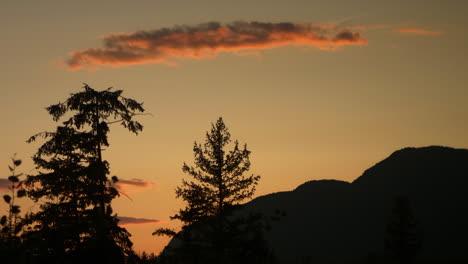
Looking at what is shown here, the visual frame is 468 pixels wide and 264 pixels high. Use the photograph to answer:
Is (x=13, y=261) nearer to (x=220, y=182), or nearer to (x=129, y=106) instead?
(x=129, y=106)

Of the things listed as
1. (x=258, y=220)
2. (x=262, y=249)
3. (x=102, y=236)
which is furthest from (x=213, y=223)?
(x=102, y=236)

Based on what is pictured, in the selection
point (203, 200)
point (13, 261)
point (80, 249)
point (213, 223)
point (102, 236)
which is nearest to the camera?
point (13, 261)

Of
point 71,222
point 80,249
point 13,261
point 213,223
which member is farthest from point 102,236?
point 213,223

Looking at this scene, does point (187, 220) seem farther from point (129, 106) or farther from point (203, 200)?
point (129, 106)

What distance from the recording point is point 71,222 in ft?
97.4

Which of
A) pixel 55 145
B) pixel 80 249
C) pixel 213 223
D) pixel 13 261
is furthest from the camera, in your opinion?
pixel 213 223

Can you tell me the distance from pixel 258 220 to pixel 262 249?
6362mm

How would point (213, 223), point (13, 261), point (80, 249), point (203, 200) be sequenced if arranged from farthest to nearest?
point (203, 200)
point (213, 223)
point (80, 249)
point (13, 261)

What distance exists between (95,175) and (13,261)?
19.1 meters

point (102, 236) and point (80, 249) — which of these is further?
point (80, 249)

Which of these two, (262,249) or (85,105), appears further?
(262,249)

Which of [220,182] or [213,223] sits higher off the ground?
[220,182]

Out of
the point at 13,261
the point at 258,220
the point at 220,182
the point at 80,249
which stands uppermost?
the point at 220,182

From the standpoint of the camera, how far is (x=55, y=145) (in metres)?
29.7
